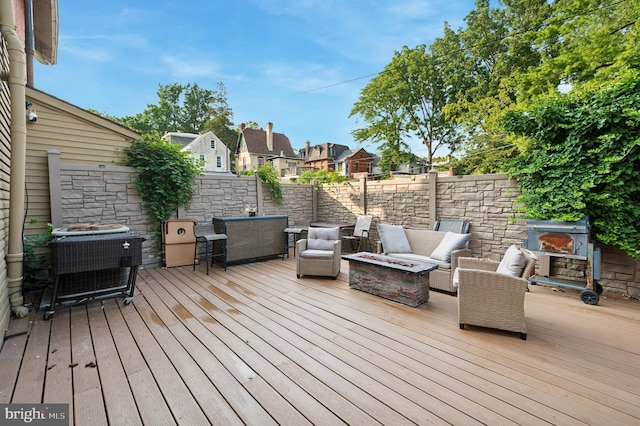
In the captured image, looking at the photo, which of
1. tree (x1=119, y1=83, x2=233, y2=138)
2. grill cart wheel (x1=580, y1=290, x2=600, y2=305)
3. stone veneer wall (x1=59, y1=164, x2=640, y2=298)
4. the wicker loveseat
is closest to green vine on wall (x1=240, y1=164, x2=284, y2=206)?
stone veneer wall (x1=59, y1=164, x2=640, y2=298)

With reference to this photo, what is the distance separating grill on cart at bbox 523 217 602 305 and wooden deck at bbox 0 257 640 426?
234 millimetres

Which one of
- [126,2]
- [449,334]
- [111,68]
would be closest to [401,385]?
[449,334]

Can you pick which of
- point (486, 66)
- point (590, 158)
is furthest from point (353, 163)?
point (590, 158)

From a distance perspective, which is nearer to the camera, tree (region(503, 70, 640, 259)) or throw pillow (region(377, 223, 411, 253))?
tree (region(503, 70, 640, 259))

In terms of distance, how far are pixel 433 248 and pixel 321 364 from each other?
10.5 ft

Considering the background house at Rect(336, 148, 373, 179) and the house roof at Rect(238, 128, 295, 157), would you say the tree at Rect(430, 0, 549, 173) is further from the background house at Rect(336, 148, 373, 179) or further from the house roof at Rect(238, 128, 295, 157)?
the house roof at Rect(238, 128, 295, 157)

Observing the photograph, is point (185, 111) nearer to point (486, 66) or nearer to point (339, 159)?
point (339, 159)

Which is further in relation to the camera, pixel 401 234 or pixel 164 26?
pixel 164 26

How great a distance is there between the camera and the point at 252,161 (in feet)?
82.5

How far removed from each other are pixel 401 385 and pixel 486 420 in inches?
20.2

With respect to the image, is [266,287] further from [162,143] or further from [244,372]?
[162,143]

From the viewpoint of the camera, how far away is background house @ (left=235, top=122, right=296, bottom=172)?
25297 mm

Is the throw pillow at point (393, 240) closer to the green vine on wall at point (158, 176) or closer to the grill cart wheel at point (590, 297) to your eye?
the grill cart wheel at point (590, 297)

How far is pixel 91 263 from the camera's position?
3.08 meters
